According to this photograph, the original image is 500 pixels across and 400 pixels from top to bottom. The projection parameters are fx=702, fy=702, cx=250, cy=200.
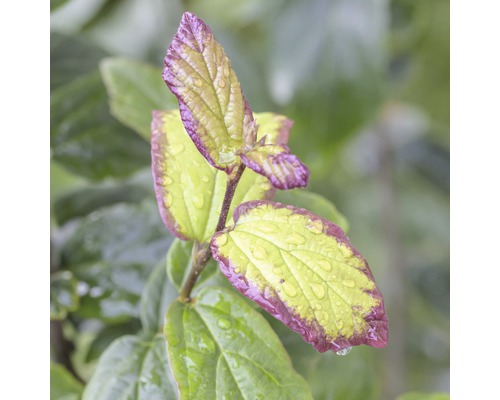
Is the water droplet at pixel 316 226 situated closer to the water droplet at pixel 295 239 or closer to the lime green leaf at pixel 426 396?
the water droplet at pixel 295 239

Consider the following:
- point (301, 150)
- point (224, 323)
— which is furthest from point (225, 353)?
point (301, 150)

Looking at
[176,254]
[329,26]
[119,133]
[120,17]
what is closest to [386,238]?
[329,26]

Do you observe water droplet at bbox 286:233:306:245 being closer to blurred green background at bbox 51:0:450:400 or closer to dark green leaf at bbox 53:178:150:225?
blurred green background at bbox 51:0:450:400

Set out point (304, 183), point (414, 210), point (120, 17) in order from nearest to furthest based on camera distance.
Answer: point (304, 183) < point (120, 17) < point (414, 210)

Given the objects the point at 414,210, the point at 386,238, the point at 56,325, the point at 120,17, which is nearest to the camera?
the point at 56,325

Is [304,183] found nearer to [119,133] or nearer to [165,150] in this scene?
[165,150]

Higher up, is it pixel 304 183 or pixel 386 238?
pixel 386 238

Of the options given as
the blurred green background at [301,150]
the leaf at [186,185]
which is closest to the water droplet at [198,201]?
the leaf at [186,185]

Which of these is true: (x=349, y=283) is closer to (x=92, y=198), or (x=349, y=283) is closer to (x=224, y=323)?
(x=224, y=323)

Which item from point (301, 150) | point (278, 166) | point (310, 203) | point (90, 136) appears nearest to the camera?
point (278, 166)
